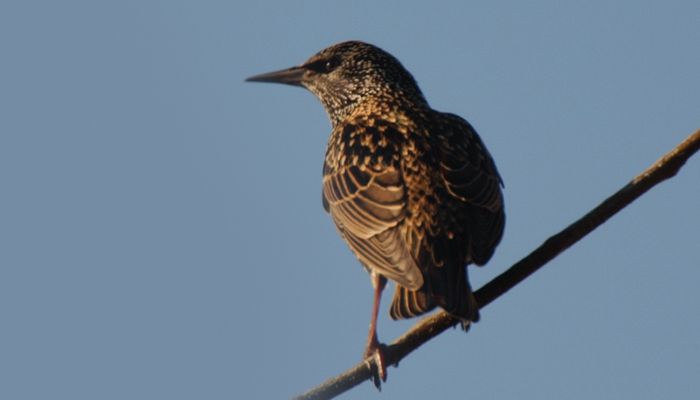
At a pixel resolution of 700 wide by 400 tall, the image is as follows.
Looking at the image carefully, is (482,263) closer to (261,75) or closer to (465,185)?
(465,185)

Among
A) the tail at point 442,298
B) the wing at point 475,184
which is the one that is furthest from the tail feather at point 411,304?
the wing at point 475,184

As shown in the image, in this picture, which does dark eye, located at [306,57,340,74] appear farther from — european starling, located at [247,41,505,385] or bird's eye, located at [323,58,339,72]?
european starling, located at [247,41,505,385]

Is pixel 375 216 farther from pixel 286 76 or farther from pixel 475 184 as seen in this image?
pixel 286 76

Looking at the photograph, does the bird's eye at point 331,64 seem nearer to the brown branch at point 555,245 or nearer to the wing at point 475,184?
the wing at point 475,184

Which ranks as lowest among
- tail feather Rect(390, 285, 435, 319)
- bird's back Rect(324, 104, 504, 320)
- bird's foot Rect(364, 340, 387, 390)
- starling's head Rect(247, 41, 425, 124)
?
bird's foot Rect(364, 340, 387, 390)

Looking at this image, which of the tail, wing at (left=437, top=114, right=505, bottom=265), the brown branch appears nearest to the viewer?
the brown branch

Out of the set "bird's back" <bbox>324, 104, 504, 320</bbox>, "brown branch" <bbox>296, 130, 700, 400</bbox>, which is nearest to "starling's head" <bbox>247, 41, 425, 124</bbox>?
"bird's back" <bbox>324, 104, 504, 320</bbox>

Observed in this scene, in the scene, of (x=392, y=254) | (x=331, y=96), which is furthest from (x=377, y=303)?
(x=331, y=96)
